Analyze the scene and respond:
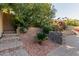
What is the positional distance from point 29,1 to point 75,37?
93 cm

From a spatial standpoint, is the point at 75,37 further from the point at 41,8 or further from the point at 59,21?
the point at 41,8

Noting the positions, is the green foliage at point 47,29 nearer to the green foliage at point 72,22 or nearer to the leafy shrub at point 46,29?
the leafy shrub at point 46,29

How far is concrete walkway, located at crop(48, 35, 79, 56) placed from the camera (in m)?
3.30

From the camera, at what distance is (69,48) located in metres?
3.30

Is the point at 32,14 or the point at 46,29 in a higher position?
the point at 32,14

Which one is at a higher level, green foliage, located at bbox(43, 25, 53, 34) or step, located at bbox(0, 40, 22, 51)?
green foliage, located at bbox(43, 25, 53, 34)

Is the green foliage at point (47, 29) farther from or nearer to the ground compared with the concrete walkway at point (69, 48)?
farther from the ground

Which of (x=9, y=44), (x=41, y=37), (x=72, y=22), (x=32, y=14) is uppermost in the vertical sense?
(x=32, y=14)

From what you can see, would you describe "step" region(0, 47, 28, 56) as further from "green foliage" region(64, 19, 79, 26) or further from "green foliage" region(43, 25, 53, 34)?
"green foliage" region(64, 19, 79, 26)

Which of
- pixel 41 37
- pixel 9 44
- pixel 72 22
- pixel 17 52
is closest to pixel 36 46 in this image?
pixel 41 37

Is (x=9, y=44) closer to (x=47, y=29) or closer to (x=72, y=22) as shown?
(x=47, y=29)

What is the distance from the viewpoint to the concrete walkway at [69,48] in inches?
130

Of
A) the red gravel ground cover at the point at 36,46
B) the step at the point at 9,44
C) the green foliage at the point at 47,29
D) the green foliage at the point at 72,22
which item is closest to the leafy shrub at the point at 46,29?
the green foliage at the point at 47,29

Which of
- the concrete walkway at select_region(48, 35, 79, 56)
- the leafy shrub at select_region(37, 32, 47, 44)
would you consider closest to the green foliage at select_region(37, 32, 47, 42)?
the leafy shrub at select_region(37, 32, 47, 44)
